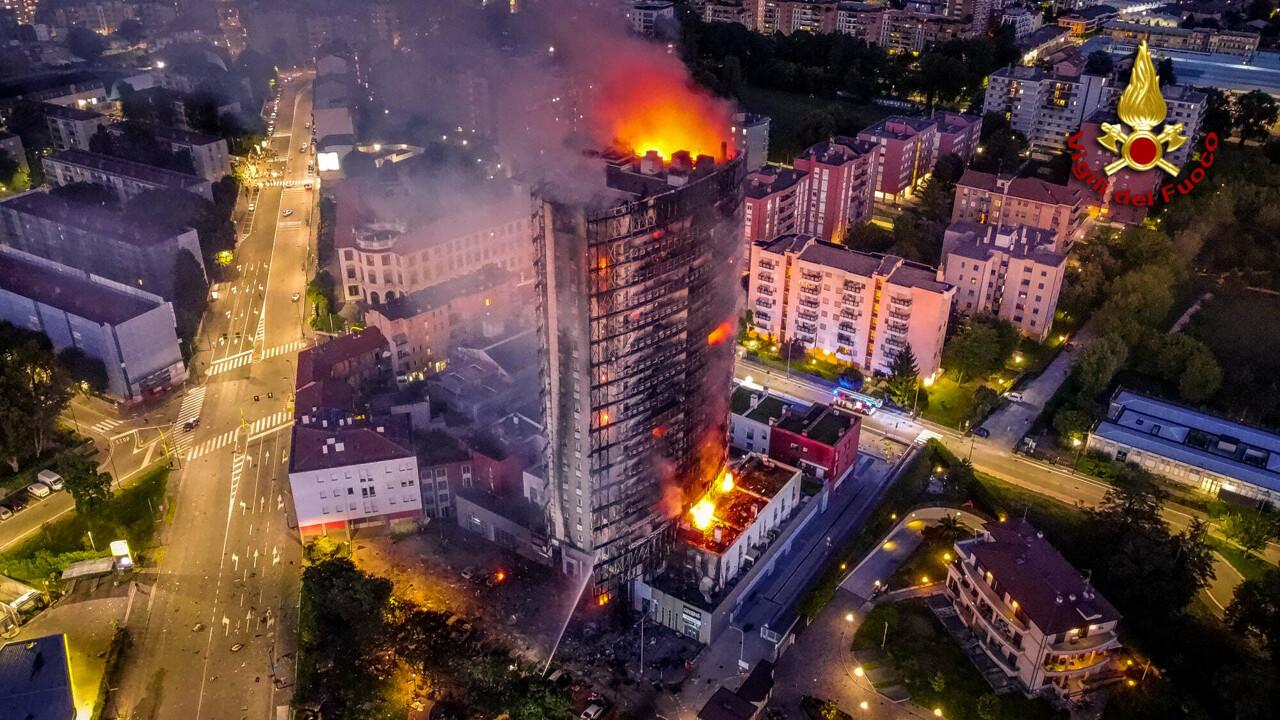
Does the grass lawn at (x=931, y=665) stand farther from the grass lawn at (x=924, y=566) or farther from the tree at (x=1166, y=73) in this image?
the tree at (x=1166, y=73)

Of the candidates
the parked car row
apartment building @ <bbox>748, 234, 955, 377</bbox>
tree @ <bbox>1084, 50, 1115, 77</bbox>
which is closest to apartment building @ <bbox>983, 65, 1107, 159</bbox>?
tree @ <bbox>1084, 50, 1115, 77</bbox>

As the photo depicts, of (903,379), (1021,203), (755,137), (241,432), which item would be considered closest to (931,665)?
(903,379)

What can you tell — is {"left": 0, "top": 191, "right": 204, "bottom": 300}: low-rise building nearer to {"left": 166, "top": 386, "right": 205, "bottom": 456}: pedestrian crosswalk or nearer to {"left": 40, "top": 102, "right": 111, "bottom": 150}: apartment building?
{"left": 166, "top": 386, "right": 205, "bottom": 456}: pedestrian crosswalk

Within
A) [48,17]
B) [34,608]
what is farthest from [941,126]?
[48,17]

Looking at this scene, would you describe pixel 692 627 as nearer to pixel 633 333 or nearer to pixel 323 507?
pixel 633 333

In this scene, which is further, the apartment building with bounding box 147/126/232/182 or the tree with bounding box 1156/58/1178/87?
the tree with bounding box 1156/58/1178/87

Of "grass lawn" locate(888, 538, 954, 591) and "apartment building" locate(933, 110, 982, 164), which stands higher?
"apartment building" locate(933, 110, 982, 164)
